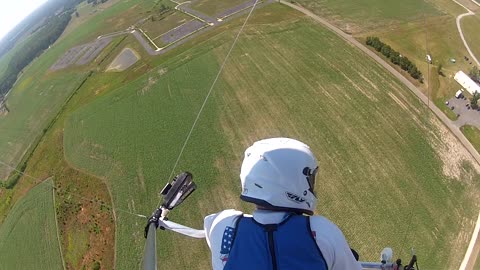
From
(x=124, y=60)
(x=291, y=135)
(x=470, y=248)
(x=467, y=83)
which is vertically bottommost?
(x=470, y=248)

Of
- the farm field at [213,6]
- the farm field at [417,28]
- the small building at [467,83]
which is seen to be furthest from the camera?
the farm field at [213,6]

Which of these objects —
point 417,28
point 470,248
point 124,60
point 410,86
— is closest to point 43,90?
point 124,60

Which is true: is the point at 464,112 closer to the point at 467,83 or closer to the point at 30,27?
the point at 467,83

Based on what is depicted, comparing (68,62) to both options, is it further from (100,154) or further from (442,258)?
(442,258)

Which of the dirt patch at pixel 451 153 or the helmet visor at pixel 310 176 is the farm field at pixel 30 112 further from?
the helmet visor at pixel 310 176

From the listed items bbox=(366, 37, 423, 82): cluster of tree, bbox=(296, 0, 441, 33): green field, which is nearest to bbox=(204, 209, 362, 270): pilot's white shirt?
bbox=(366, 37, 423, 82): cluster of tree

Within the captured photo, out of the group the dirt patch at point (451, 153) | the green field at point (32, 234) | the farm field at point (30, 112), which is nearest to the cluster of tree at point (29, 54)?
the farm field at point (30, 112)

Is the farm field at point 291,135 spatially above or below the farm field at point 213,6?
below
